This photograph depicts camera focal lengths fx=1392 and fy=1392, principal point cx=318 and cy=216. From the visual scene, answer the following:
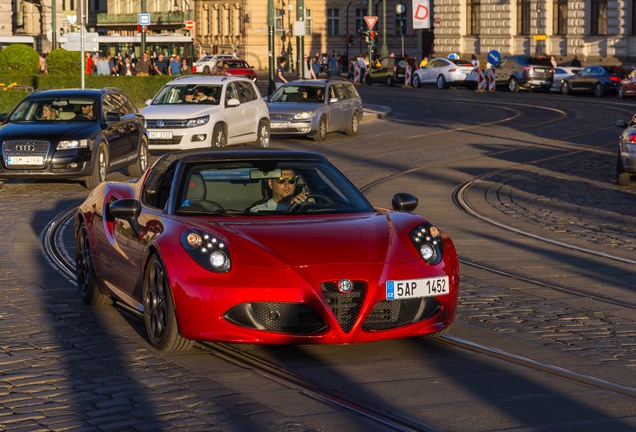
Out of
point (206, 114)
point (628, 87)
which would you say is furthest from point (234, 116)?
point (628, 87)

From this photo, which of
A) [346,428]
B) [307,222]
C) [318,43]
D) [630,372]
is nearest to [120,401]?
[346,428]

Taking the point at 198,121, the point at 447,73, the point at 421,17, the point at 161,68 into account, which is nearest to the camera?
the point at 198,121

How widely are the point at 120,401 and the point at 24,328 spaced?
101 inches

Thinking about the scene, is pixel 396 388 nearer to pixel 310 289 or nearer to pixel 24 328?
pixel 310 289

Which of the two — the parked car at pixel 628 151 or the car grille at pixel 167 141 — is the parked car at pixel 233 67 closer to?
the car grille at pixel 167 141

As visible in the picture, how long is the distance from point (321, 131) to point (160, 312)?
935 inches

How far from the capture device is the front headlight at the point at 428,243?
862 cm

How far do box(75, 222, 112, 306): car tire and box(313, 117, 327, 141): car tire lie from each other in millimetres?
21192

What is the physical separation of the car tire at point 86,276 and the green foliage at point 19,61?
37.3 metres

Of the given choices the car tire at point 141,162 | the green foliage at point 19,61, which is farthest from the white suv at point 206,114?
the green foliage at point 19,61

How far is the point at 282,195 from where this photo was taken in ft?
30.9

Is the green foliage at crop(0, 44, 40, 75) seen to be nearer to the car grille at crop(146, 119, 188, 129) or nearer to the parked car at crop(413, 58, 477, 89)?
the parked car at crop(413, 58, 477, 89)

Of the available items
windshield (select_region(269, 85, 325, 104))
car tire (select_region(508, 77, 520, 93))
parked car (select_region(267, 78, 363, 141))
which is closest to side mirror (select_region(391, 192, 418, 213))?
parked car (select_region(267, 78, 363, 141))

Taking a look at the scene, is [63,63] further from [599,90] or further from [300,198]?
[300,198]
